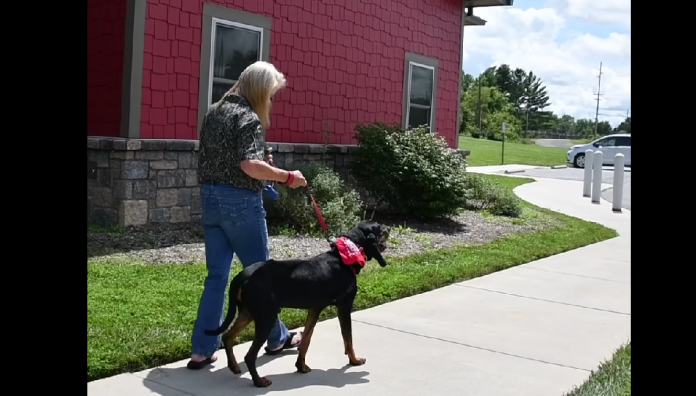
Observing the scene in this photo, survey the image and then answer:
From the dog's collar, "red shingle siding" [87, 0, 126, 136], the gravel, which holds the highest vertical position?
"red shingle siding" [87, 0, 126, 136]

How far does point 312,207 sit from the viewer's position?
923 cm

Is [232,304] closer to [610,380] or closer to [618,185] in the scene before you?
[610,380]

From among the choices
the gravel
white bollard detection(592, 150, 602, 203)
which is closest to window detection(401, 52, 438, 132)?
the gravel

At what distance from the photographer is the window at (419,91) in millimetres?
13398

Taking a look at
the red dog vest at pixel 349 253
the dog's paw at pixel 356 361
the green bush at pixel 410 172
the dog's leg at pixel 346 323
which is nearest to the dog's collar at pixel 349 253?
the red dog vest at pixel 349 253

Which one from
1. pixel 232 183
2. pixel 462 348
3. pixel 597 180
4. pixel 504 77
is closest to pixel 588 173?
pixel 597 180

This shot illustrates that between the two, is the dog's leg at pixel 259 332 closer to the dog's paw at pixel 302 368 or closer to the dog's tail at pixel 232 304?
the dog's tail at pixel 232 304

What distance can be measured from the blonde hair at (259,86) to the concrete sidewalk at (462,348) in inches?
62.9

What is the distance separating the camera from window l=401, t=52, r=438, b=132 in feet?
44.0

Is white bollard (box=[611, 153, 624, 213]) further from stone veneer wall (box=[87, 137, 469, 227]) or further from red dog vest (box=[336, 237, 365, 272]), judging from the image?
red dog vest (box=[336, 237, 365, 272])

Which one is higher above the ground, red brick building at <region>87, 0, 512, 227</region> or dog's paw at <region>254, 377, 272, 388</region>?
red brick building at <region>87, 0, 512, 227</region>

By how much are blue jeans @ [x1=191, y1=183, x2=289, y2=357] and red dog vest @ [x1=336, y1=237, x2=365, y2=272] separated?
467 millimetres
